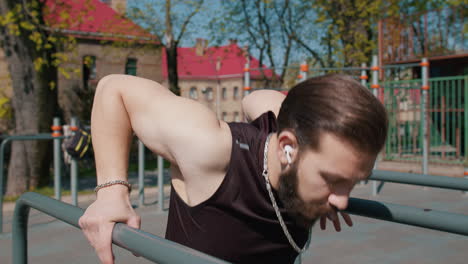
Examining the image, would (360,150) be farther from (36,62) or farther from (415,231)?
(36,62)

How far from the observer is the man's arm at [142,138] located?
1.17 meters

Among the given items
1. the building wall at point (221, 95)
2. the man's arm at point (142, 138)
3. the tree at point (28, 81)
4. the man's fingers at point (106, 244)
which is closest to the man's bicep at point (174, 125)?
the man's arm at point (142, 138)

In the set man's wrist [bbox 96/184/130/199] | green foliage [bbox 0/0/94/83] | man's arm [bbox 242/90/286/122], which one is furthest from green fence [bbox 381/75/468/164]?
man's wrist [bbox 96/184/130/199]

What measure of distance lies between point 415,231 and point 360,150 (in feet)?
13.5

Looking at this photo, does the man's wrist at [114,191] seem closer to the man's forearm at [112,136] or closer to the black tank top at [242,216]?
the man's forearm at [112,136]

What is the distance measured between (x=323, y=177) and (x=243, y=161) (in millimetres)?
229

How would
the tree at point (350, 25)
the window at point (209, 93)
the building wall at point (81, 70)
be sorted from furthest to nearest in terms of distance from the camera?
1. the window at point (209, 93)
2. the building wall at point (81, 70)
3. the tree at point (350, 25)

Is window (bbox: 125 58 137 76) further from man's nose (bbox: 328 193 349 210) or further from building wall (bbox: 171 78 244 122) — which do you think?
man's nose (bbox: 328 193 349 210)

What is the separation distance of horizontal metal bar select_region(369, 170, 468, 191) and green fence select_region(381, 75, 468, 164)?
7.38 metres

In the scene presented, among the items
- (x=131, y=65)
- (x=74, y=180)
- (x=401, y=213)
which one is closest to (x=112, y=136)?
(x=401, y=213)

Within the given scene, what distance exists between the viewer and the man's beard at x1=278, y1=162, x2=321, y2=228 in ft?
3.76

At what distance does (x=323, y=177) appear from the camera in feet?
3.59

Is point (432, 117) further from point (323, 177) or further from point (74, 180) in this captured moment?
point (323, 177)

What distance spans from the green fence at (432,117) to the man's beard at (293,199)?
823 cm
